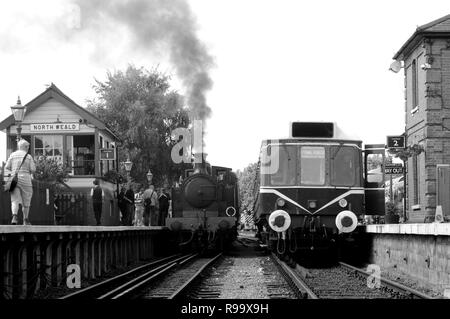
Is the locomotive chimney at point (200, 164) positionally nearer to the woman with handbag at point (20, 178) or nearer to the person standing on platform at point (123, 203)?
the person standing on platform at point (123, 203)

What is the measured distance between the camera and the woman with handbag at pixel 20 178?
1330 centimetres

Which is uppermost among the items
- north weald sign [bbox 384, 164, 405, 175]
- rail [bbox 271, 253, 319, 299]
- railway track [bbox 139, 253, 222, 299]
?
north weald sign [bbox 384, 164, 405, 175]

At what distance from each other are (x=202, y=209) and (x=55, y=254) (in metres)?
10.4

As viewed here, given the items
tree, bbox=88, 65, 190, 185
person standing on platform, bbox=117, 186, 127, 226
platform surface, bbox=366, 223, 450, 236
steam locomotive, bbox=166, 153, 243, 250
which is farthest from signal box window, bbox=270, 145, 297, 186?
tree, bbox=88, 65, 190, 185

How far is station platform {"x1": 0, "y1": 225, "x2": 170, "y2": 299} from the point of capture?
1149 centimetres

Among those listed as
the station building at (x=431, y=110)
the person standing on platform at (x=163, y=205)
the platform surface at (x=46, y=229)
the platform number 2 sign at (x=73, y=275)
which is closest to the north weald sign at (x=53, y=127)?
the person standing on platform at (x=163, y=205)

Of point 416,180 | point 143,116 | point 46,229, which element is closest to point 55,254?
point 46,229

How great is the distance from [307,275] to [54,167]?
1645 cm

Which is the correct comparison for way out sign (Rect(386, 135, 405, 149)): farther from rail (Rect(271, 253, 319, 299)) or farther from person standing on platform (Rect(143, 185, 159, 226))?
person standing on platform (Rect(143, 185, 159, 226))

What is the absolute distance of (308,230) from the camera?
1800 cm

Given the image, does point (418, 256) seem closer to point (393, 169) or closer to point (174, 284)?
point (174, 284)

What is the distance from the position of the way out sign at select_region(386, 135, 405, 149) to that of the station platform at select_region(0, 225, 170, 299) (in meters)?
7.46

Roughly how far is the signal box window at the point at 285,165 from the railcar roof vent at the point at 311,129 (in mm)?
398
